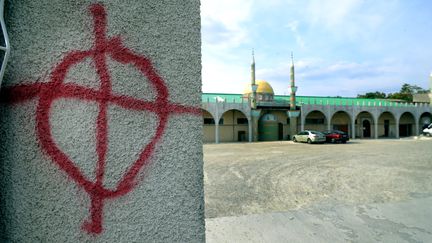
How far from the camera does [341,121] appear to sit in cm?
4147

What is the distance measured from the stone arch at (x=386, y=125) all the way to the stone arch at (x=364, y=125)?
1.73 meters

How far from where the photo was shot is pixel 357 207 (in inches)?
144

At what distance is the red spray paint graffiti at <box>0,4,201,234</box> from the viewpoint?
1.35 metres

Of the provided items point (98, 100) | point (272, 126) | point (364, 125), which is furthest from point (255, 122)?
point (98, 100)

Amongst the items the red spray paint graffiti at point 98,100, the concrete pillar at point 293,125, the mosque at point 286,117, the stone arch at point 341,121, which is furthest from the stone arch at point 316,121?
the red spray paint graffiti at point 98,100

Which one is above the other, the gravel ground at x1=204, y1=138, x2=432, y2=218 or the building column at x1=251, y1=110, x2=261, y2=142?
the building column at x1=251, y1=110, x2=261, y2=142

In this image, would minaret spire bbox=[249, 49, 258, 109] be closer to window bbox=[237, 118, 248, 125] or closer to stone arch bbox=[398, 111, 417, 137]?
window bbox=[237, 118, 248, 125]

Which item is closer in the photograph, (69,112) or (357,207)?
(69,112)

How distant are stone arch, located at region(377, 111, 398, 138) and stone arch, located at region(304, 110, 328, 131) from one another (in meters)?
10.3

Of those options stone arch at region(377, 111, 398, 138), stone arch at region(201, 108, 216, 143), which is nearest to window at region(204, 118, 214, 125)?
stone arch at region(201, 108, 216, 143)

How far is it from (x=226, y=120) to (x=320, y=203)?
98.8 feet

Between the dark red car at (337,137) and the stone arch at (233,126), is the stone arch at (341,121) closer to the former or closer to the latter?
→ the dark red car at (337,137)

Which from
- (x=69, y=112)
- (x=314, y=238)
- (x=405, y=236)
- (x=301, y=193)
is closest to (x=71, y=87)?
(x=69, y=112)

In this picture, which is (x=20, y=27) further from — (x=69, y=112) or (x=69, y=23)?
(x=69, y=112)
